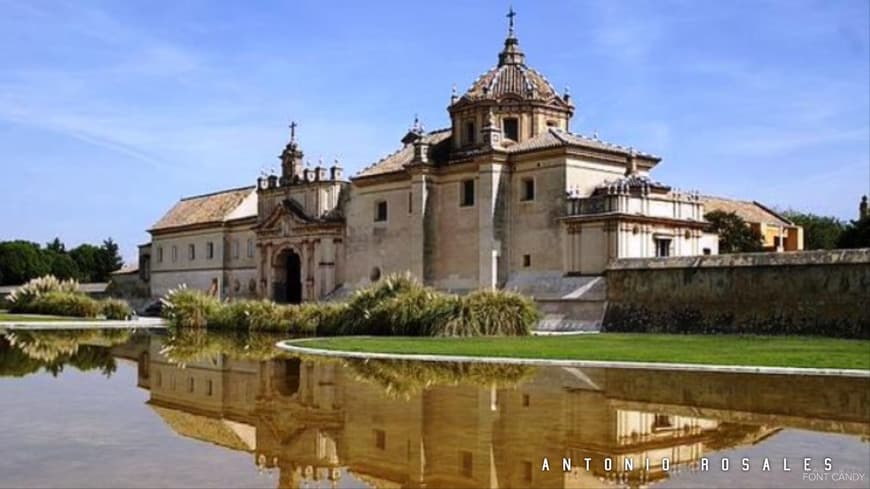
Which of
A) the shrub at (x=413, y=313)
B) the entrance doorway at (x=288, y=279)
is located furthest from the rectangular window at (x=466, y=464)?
the entrance doorway at (x=288, y=279)

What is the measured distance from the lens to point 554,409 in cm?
1345

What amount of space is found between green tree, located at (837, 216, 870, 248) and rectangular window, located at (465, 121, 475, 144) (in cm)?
2160

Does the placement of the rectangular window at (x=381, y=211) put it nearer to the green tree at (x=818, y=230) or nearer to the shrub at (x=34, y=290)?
the shrub at (x=34, y=290)

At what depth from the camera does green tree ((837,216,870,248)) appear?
50581mm

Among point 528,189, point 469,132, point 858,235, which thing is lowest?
point 858,235

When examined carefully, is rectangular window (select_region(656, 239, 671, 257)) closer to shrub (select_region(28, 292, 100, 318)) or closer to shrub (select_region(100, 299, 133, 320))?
shrub (select_region(100, 299, 133, 320))

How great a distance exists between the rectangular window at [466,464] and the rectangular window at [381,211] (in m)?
35.8

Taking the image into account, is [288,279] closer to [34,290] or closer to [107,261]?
[34,290]

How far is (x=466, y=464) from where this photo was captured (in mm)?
9586

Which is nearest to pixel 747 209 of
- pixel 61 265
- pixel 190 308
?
pixel 190 308

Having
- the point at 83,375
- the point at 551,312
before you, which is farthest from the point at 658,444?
the point at 551,312

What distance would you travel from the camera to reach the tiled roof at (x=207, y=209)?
59.8 metres

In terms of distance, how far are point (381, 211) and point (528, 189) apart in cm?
872

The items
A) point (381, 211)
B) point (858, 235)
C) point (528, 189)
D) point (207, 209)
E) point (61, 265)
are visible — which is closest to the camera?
point (528, 189)
